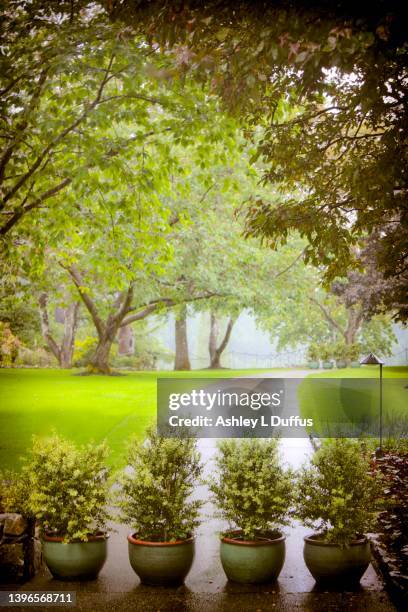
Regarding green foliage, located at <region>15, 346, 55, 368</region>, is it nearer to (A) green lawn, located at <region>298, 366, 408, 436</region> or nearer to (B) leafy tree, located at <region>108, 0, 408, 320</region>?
(A) green lawn, located at <region>298, 366, 408, 436</region>

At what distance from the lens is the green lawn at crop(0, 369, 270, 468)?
12875 mm

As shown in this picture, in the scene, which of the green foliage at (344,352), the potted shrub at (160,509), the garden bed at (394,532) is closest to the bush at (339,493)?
the garden bed at (394,532)

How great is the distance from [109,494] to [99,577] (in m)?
0.65

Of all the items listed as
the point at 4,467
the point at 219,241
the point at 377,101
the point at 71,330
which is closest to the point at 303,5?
the point at 377,101

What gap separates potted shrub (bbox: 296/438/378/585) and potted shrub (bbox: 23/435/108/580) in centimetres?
158

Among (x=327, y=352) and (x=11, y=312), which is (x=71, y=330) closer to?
(x=11, y=312)

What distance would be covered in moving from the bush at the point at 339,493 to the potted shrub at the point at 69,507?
5.18 feet

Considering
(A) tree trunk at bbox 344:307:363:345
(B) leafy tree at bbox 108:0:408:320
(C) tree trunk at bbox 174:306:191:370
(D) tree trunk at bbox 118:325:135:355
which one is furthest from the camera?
(A) tree trunk at bbox 344:307:363:345

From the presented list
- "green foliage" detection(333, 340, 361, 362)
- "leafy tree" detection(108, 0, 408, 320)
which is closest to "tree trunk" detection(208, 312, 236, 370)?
"green foliage" detection(333, 340, 361, 362)

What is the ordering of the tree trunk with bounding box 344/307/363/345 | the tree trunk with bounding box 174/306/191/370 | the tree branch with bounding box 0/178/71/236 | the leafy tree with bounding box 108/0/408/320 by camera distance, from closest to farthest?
1. the leafy tree with bounding box 108/0/408/320
2. the tree branch with bounding box 0/178/71/236
3. the tree trunk with bounding box 174/306/191/370
4. the tree trunk with bounding box 344/307/363/345

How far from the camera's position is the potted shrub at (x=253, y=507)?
513 centimetres

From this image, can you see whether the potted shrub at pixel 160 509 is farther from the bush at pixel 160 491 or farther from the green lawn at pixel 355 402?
the green lawn at pixel 355 402

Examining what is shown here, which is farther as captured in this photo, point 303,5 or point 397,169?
point 397,169

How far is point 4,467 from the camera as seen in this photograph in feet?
32.4
